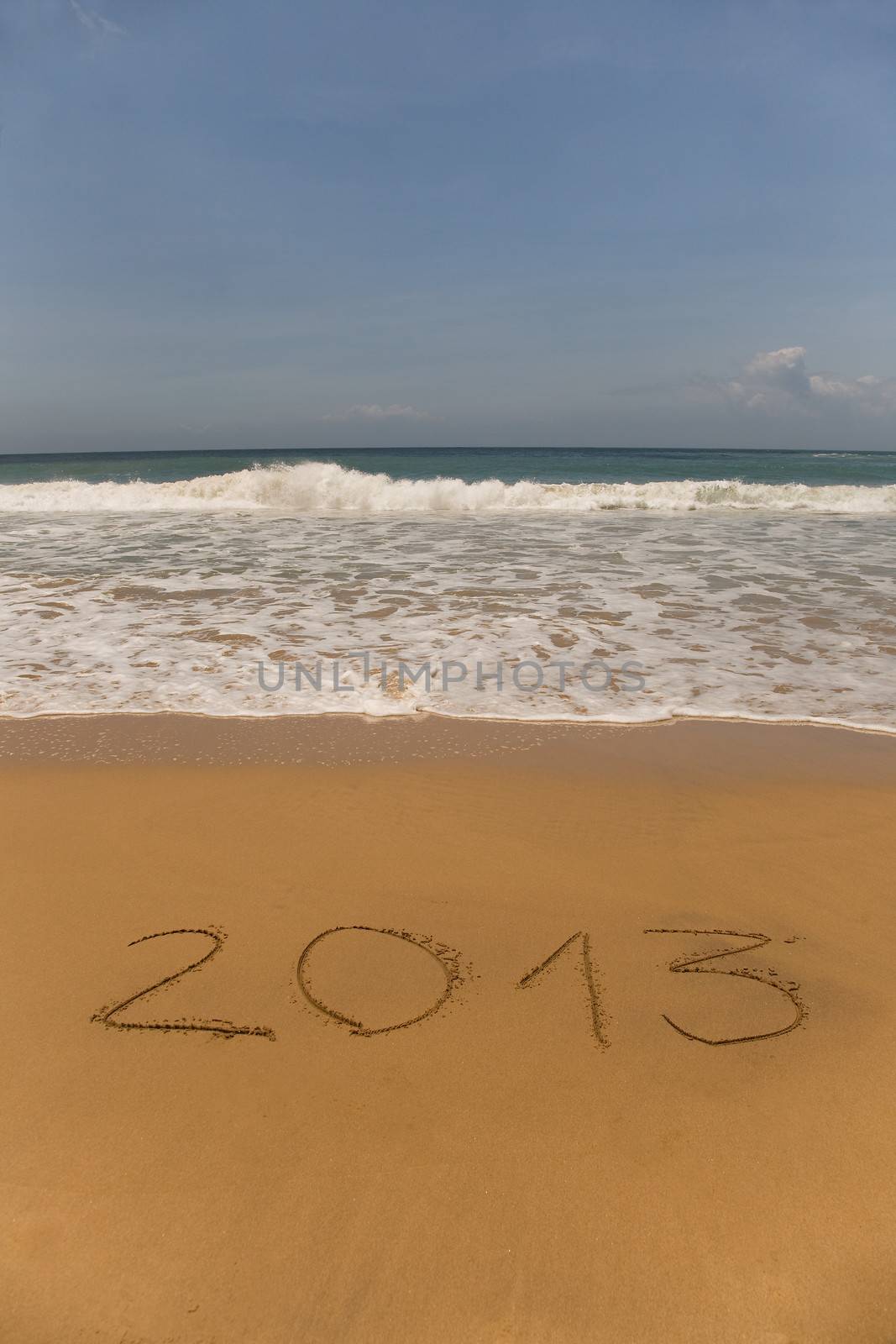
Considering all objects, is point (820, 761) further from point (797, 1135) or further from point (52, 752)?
point (52, 752)

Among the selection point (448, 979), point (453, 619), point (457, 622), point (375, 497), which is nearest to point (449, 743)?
point (448, 979)

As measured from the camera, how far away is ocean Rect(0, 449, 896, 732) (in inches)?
191

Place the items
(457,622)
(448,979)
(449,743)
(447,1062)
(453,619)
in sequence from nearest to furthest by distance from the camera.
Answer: (447,1062) < (448,979) < (449,743) < (457,622) < (453,619)

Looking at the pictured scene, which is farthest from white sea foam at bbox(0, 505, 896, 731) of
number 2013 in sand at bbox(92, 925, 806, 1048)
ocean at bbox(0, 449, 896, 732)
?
number 2013 in sand at bbox(92, 925, 806, 1048)

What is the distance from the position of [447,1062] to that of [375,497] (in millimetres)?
19108

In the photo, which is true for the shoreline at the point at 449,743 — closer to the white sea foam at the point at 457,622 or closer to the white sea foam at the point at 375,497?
the white sea foam at the point at 457,622

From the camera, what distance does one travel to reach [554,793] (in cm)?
354

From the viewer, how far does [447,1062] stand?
6.55 feet

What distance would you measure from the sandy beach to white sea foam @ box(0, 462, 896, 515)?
16559 mm

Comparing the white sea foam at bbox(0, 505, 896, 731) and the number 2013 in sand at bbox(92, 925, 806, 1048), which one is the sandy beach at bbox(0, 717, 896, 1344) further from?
the white sea foam at bbox(0, 505, 896, 731)

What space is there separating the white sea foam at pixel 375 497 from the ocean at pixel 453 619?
13.6ft

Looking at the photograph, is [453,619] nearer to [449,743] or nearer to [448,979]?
[449,743]

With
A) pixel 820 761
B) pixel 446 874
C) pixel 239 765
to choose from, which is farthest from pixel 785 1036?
pixel 239 765

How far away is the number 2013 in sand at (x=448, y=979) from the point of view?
211 centimetres
